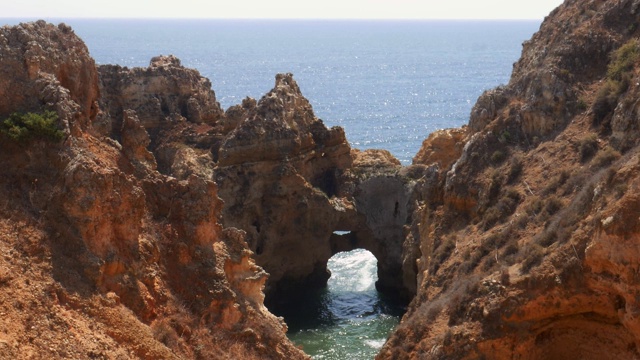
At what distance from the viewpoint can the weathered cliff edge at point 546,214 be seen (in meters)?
21.3

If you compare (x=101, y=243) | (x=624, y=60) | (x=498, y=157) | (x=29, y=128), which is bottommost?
(x=498, y=157)

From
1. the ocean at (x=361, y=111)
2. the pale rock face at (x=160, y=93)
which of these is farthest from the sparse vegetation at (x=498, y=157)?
the pale rock face at (x=160, y=93)

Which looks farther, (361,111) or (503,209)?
(361,111)

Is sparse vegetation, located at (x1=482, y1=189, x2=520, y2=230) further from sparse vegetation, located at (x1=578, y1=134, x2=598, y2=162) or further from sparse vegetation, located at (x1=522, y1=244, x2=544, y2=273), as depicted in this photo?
sparse vegetation, located at (x1=522, y1=244, x2=544, y2=273)

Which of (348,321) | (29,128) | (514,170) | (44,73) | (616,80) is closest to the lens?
(29,128)

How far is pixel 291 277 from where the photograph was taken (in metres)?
43.8

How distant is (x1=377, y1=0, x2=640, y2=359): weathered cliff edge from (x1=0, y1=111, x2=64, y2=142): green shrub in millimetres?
11022

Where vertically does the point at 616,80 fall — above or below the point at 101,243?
above

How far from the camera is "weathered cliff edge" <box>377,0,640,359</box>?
2130 centimetres

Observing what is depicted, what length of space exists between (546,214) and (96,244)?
1336 cm

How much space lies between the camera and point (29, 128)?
18250mm

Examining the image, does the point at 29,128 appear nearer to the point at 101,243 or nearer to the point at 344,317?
the point at 101,243

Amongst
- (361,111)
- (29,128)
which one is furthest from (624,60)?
(361,111)

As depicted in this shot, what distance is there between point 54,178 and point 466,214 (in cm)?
1571
